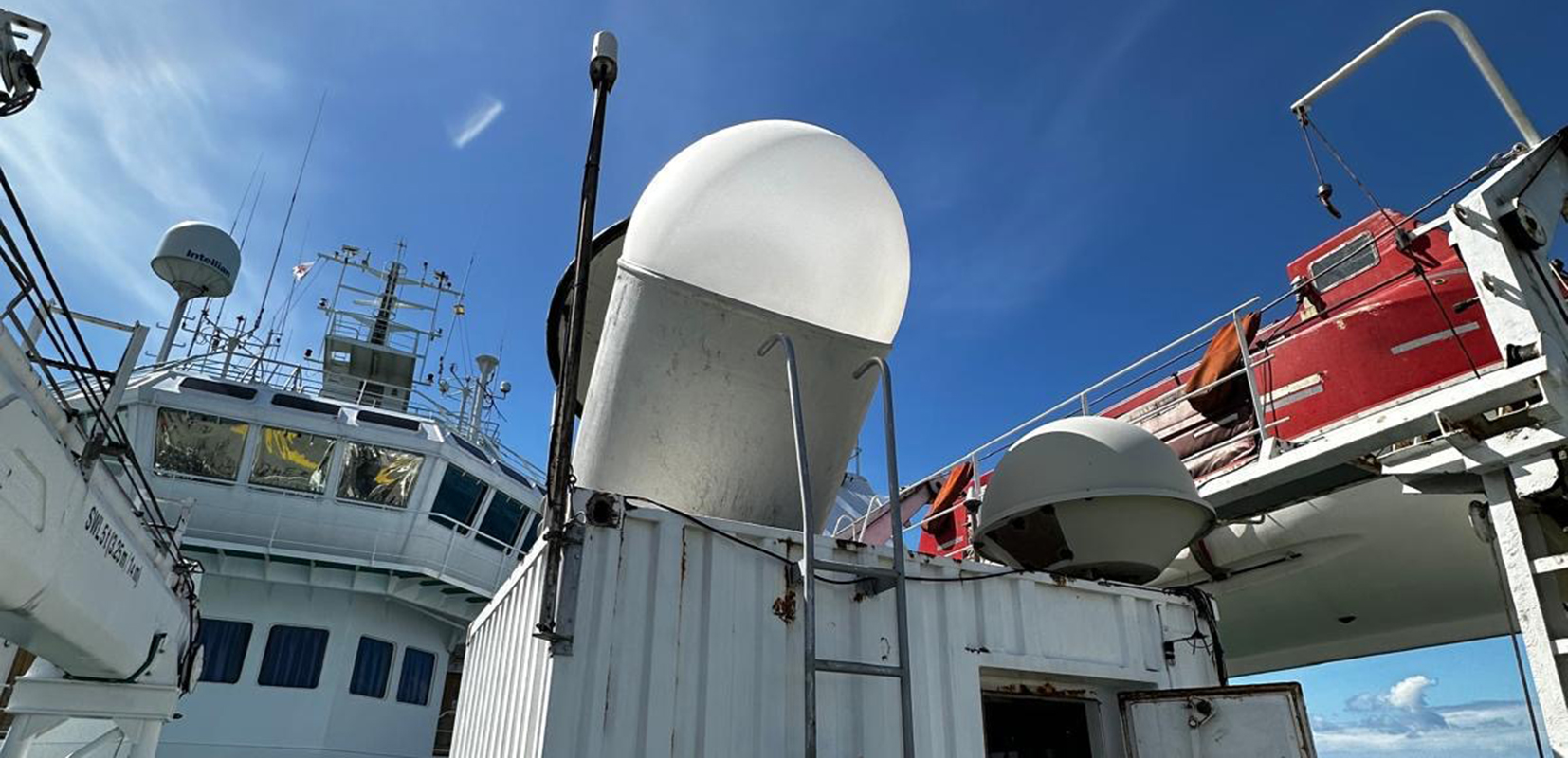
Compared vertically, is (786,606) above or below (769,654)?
above

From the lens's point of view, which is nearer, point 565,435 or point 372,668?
point 565,435

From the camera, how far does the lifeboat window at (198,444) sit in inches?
613

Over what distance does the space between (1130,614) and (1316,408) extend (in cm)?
407

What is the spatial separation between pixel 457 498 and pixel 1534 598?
16.6m

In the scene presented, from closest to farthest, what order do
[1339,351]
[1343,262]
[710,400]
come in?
[710,400] < [1339,351] < [1343,262]

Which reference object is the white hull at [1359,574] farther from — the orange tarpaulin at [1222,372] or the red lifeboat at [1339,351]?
the orange tarpaulin at [1222,372]

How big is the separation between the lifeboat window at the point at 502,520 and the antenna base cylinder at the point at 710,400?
1285 centimetres

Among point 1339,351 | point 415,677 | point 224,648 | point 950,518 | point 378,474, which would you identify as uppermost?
point 378,474

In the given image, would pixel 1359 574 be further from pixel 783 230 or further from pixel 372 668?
pixel 372 668

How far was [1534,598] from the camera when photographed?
5473mm

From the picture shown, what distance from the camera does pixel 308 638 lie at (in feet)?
51.6

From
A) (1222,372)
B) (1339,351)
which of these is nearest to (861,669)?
(1339,351)

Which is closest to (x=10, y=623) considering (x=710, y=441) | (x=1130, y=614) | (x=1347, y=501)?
(x=710, y=441)

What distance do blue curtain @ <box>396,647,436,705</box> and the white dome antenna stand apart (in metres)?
7.21
